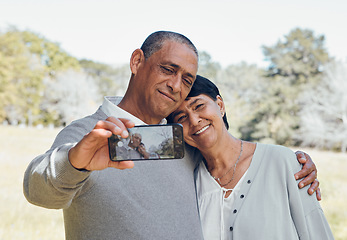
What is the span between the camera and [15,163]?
17.1m

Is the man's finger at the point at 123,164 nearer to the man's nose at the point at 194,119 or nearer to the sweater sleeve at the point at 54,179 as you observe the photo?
the sweater sleeve at the point at 54,179

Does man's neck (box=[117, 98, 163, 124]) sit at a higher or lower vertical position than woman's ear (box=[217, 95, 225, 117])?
lower

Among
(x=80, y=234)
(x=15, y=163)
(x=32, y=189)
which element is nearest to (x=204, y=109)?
(x=80, y=234)

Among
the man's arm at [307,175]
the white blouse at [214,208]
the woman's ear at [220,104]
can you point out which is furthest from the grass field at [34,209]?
the man's arm at [307,175]

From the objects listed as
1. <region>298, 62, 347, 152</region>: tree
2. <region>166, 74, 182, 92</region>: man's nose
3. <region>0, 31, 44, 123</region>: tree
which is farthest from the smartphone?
<region>0, 31, 44, 123</region>: tree

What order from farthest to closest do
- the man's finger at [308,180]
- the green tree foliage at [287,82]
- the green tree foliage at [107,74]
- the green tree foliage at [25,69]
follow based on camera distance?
the green tree foliage at [107,74]
the green tree foliage at [25,69]
the green tree foliage at [287,82]
the man's finger at [308,180]

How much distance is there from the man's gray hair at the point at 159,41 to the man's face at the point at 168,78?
0.03 m

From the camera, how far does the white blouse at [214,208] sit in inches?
105

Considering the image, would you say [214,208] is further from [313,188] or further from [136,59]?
[136,59]

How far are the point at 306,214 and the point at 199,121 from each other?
3.29ft

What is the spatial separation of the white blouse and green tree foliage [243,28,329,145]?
31087 millimetres

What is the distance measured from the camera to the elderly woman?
2551 mm

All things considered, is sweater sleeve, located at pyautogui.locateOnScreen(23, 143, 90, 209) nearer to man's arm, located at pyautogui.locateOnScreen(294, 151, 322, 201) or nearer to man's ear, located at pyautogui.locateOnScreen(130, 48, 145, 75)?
man's ear, located at pyautogui.locateOnScreen(130, 48, 145, 75)

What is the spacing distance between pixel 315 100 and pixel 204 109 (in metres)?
33.1
